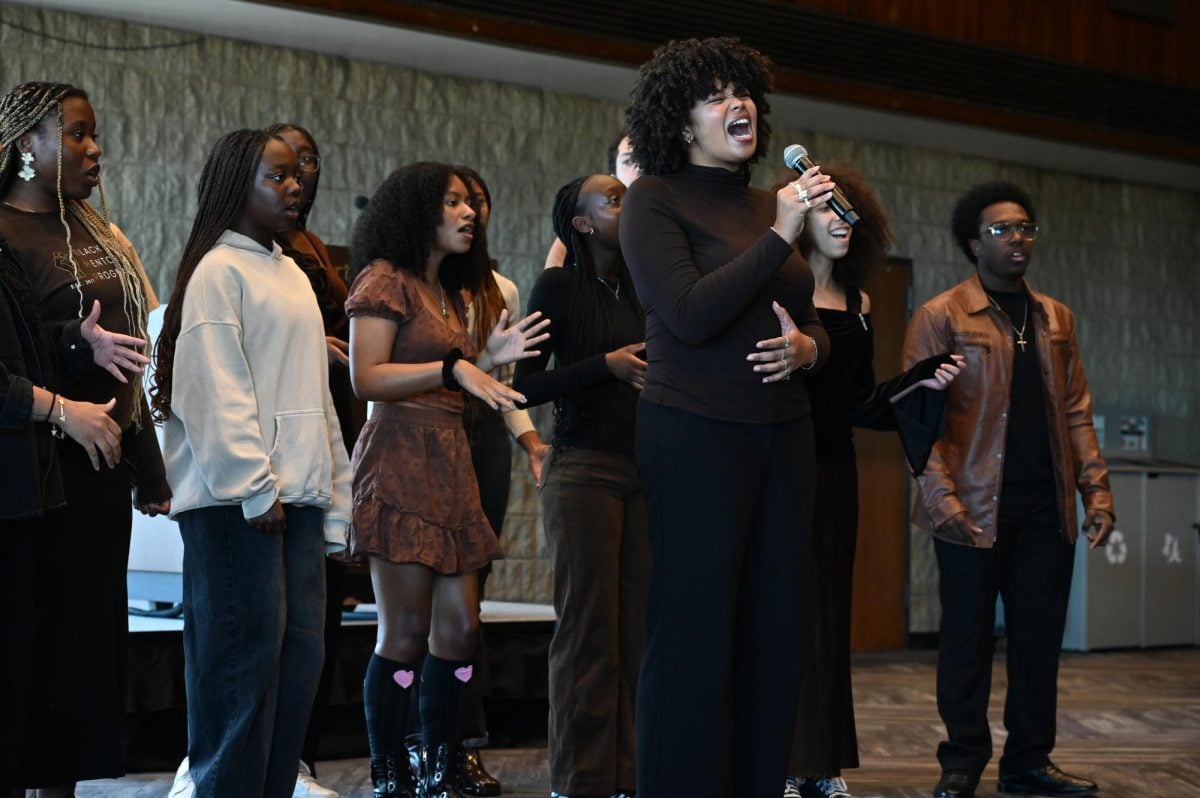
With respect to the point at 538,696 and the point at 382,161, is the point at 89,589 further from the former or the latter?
the point at 382,161

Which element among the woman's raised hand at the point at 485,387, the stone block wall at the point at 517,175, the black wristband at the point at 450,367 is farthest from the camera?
the stone block wall at the point at 517,175

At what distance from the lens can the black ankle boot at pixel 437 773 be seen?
11.1ft


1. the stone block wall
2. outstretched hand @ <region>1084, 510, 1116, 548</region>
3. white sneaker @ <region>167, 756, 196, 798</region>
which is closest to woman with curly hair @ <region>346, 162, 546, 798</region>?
white sneaker @ <region>167, 756, 196, 798</region>

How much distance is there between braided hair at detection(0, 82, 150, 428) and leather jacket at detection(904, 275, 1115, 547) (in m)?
2.22

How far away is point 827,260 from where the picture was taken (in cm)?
380

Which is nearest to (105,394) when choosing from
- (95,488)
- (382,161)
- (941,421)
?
(95,488)

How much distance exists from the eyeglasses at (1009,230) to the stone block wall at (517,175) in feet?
10.1

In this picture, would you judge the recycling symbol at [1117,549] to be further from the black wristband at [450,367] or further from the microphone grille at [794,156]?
the microphone grille at [794,156]

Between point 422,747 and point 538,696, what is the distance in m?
1.42

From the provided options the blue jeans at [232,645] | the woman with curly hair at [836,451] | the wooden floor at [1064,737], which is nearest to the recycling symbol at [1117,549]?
the wooden floor at [1064,737]

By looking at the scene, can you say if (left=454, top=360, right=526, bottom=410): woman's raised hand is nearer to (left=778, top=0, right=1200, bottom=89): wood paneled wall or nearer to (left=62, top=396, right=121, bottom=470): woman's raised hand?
(left=62, top=396, right=121, bottom=470): woman's raised hand

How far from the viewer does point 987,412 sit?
4.06m

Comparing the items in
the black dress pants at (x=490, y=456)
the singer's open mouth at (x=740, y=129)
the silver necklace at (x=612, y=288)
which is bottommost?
the black dress pants at (x=490, y=456)

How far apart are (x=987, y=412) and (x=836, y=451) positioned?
0.62 meters
